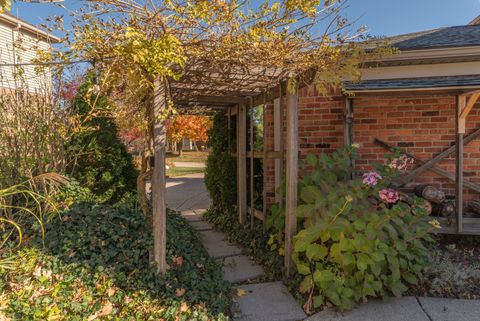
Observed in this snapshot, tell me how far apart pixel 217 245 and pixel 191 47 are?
2.88 m

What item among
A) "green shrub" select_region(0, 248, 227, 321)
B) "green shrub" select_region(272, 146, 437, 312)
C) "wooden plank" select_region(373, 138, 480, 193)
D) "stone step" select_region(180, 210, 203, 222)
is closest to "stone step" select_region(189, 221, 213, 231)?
"stone step" select_region(180, 210, 203, 222)

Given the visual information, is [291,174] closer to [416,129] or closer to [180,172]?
[416,129]

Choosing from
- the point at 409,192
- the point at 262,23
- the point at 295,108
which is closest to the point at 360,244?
the point at 295,108

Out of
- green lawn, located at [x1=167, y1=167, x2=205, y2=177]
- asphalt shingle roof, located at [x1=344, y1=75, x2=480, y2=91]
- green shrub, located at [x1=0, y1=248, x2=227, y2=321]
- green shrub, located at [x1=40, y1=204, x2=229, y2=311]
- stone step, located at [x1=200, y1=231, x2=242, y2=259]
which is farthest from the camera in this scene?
green lawn, located at [x1=167, y1=167, x2=205, y2=177]

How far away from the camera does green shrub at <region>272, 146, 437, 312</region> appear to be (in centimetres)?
272

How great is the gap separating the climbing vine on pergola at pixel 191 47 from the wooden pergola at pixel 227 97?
1 centimetres

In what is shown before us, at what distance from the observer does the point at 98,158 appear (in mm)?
4379

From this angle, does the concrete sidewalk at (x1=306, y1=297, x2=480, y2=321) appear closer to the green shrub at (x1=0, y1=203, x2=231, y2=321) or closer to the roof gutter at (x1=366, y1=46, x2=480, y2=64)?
the green shrub at (x1=0, y1=203, x2=231, y2=321)

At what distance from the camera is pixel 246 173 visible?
5.33 meters

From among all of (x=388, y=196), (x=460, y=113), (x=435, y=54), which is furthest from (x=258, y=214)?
(x=435, y=54)

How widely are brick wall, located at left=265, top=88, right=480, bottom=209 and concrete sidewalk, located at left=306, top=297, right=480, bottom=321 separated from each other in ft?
6.62

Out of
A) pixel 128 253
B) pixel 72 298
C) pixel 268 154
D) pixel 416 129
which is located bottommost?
pixel 72 298

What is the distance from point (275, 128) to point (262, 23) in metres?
2.38

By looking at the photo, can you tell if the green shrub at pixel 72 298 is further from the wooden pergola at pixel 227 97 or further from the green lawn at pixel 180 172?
the green lawn at pixel 180 172
